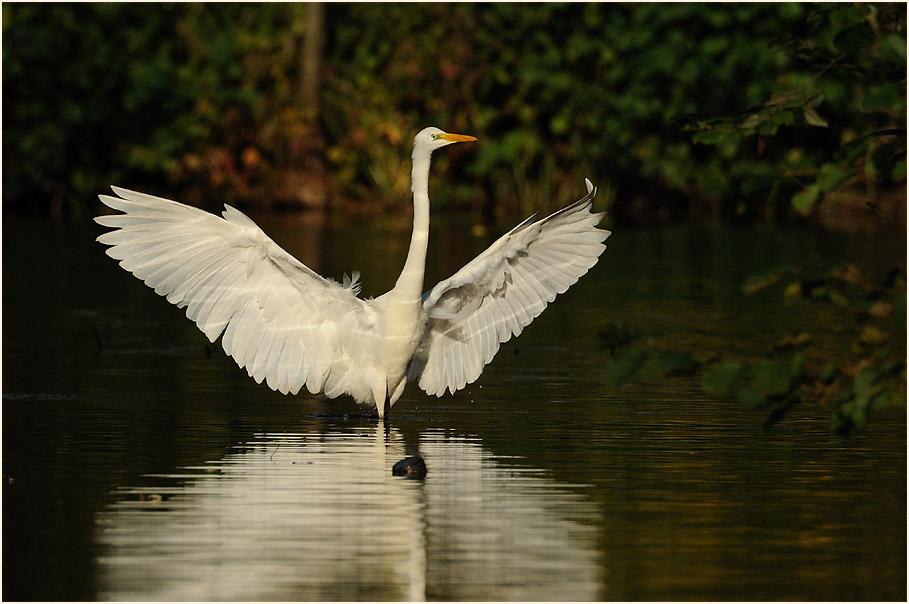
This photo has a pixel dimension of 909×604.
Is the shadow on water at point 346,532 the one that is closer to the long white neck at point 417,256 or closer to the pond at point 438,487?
the pond at point 438,487

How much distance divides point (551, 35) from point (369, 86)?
12.8 feet

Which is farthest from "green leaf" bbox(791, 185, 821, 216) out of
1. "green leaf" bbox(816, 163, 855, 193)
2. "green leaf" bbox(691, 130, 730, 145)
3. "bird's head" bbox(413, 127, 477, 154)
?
"bird's head" bbox(413, 127, 477, 154)

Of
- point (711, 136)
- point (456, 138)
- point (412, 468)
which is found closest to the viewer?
point (711, 136)

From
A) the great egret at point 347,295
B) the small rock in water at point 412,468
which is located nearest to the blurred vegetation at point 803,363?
the small rock in water at point 412,468

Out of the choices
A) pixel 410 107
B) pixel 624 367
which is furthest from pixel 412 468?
pixel 410 107

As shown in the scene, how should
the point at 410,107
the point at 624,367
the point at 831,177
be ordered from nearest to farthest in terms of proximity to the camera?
the point at 624,367 → the point at 831,177 → the point at 410,107

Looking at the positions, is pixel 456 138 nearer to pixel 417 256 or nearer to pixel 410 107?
pixel 417 256

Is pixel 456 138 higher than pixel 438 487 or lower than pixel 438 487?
higher

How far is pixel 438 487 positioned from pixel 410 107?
993 inches

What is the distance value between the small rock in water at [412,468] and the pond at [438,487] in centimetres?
6

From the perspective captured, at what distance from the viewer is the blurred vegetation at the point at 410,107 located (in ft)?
97.6

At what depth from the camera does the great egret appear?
9.64 meters

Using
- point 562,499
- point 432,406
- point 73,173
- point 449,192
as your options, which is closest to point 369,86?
point 449,192

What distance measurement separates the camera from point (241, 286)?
9.76 meters
